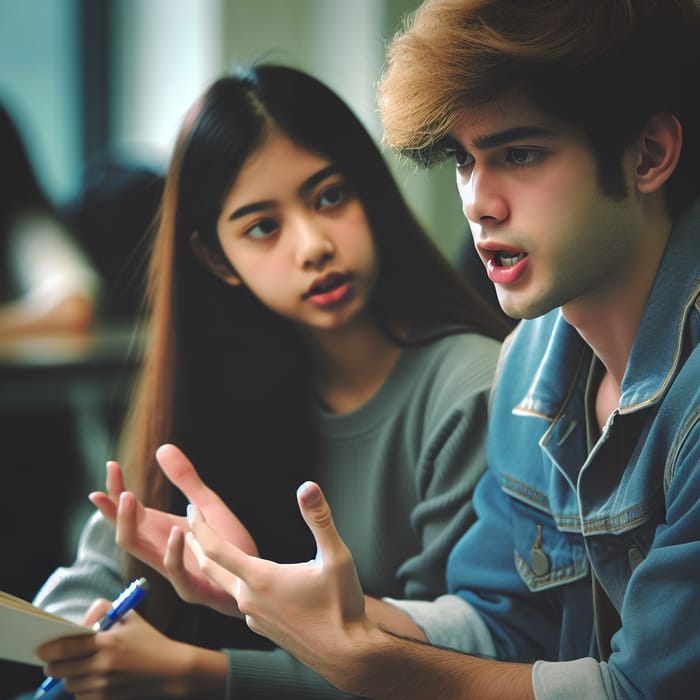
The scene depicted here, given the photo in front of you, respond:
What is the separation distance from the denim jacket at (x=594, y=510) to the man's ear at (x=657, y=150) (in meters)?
0.04

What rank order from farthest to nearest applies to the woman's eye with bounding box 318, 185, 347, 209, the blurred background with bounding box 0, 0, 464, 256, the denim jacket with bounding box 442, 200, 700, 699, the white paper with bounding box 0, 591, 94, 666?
the blurred background with bounding box 0, 0, 464, 256
the woman's eye with bounding box 318, 185, 347, 209
the white paper with bounding box 0, 591, 94, 666
the denim jacket with bounding box 442, 200, 700, 699

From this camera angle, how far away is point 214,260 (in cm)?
88

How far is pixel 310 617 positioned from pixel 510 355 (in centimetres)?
27

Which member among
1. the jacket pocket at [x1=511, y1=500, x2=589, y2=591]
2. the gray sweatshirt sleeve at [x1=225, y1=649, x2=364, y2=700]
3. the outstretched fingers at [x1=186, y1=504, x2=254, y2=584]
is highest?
the outstretched fingers at [x1=186, y1=504, x2=254, y2=584]

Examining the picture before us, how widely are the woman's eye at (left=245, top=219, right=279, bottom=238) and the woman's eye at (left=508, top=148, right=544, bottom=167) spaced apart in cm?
25

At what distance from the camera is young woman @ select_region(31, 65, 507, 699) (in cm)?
80

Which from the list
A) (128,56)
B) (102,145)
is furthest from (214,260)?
(102,145)

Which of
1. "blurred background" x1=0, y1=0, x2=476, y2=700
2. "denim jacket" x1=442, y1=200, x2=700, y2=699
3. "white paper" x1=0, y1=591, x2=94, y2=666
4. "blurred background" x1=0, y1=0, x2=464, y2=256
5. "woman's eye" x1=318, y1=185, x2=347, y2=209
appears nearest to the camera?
"denim jacket" x1=442, y1=200, x2=700, y2=699

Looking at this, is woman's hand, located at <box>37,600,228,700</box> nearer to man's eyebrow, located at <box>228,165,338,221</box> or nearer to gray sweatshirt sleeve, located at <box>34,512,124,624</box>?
gray sweatshirt sleeve, located at <box>34,512,124,624</box>

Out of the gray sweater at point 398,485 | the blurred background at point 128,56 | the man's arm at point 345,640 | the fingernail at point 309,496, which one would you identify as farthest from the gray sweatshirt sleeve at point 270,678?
the blurred background at point 128,56

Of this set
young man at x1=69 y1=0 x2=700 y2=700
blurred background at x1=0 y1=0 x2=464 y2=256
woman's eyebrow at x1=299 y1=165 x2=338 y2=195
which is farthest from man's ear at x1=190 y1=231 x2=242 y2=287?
blurred background at x1=0 y1=0 x2=464 y2=256

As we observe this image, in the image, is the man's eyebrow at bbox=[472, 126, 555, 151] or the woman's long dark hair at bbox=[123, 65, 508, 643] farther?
the woman's long dark hair at bbox=[123, 65, 508, 643]

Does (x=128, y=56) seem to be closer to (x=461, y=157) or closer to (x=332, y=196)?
(x=332, y=196)

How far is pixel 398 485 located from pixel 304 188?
252mm
